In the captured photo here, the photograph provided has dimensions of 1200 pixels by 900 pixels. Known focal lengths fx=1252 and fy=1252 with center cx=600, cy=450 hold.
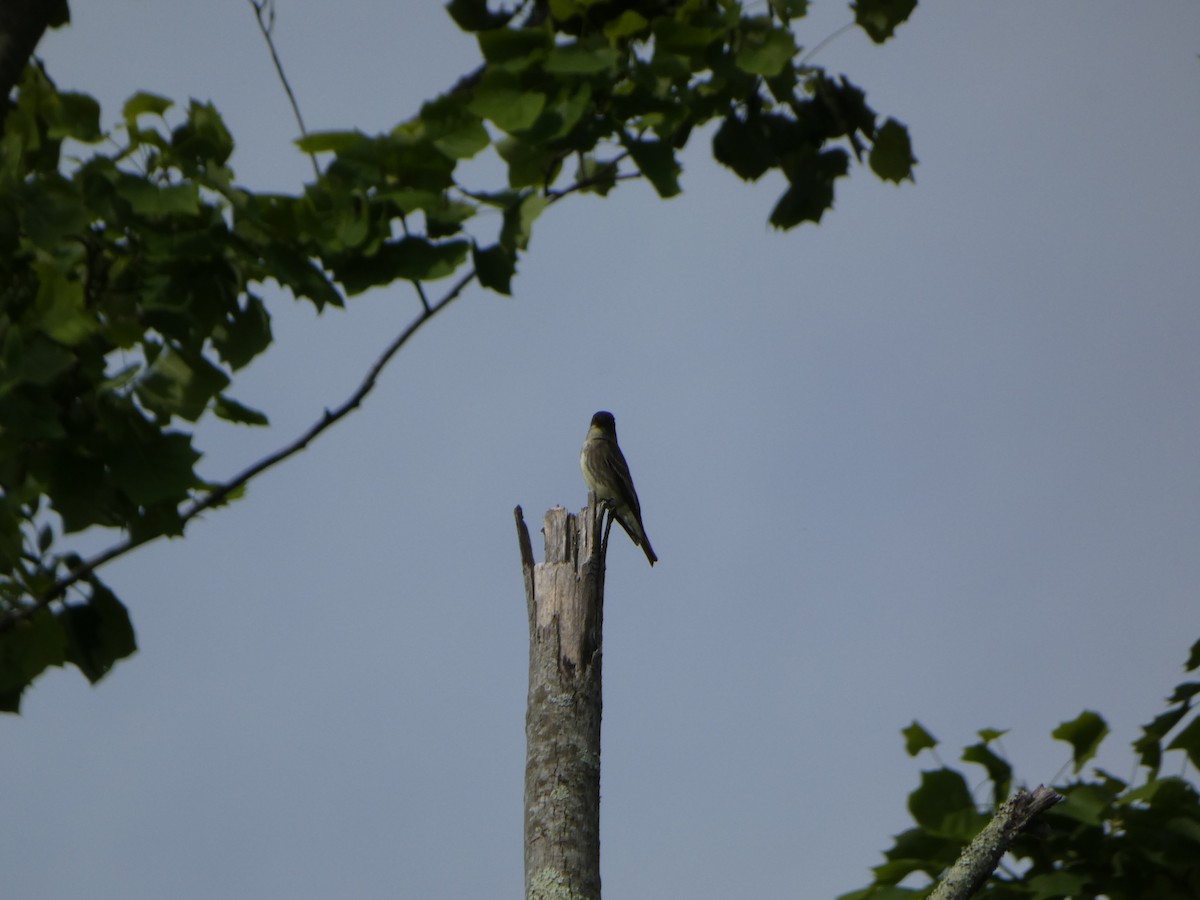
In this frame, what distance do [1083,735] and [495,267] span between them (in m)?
2.77

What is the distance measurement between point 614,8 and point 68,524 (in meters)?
1.39

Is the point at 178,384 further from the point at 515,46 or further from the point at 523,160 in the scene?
the point at 515,46

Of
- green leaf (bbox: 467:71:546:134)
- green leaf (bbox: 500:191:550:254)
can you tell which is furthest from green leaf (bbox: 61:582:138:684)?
green leaf (bbox: 467:71:546:134)

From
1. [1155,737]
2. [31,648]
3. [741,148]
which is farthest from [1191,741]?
[31,648]

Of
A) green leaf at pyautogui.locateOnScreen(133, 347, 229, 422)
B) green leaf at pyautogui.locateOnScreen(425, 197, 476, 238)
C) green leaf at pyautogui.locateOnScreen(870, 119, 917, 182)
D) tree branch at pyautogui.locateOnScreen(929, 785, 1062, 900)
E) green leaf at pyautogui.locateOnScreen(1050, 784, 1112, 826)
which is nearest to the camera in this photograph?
green leaf at pyautogui.locateOnScreen(425, 197, 476, 238)

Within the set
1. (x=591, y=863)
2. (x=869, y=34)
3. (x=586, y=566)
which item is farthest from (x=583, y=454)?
(x=869, y=34)

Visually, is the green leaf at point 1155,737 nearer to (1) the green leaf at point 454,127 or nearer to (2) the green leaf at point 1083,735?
(2) the green leaf at point 1083,735

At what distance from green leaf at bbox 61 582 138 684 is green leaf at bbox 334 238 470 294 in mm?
870

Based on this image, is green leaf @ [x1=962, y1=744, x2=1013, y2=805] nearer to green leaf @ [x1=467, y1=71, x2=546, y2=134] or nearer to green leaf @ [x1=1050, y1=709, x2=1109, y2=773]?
green leaf @ [x1=1050, y1=709, x2=1109, y2=773]

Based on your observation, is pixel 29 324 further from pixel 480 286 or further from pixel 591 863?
pixel 591 863

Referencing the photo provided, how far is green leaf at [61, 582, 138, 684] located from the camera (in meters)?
2.48

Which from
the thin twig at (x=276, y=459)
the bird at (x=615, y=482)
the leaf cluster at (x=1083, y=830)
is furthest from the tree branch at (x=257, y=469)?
the bird at (x=615, y=482)

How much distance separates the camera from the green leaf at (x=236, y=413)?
2.51 meters

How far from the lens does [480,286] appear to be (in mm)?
2199
